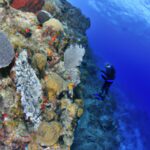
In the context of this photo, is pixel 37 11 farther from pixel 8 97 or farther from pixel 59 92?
pixel 8 97

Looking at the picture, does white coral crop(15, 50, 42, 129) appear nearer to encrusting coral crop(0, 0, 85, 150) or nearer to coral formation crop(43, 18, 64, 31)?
encrusting coral crop(0, 0, 85, 150)

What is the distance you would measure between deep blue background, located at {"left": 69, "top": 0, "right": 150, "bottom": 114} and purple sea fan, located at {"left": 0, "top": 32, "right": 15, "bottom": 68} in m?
19.5

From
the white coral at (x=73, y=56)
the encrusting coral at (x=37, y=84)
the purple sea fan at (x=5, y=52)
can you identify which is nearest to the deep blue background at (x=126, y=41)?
the white coral at (x=73, y=56)

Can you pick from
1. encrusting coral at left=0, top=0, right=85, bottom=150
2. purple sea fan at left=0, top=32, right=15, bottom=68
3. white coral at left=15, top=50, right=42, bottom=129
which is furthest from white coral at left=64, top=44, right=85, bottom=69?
purple sea fan at left=0, top=32, right=15, bottom=68

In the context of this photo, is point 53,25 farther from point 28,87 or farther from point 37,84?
point 28,87

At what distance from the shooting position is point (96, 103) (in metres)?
14.5

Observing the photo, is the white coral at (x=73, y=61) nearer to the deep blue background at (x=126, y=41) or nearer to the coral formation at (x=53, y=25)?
the coral formation at (x=53, y=25)

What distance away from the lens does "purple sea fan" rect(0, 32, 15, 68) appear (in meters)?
5.00

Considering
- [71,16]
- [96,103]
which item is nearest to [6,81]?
[96,103]

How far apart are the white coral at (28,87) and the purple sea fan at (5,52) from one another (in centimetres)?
36

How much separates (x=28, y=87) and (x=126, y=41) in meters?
74.8

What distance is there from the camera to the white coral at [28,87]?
18.0 ft

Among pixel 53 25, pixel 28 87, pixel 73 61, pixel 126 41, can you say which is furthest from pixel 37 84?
pixel 126 41

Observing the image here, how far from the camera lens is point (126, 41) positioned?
77.2 meters
